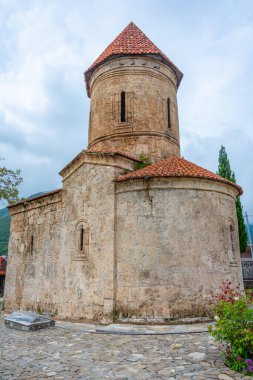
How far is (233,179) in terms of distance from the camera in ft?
59.7

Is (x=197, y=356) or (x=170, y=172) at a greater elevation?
(x=170, y=172)

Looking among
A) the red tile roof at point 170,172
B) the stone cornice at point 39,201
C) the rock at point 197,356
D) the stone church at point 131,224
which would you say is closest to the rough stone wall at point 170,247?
the stone church at point 131,224

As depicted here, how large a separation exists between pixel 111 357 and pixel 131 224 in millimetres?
3728

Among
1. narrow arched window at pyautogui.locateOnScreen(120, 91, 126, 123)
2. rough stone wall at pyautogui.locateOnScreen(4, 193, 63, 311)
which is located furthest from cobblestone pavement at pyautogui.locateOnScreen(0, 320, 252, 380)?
narrow arched window at pyautogui.locateOnScreen(120, 91, 126, 123)

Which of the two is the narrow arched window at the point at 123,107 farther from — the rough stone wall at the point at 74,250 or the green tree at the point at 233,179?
the green tree at the point at 233,179

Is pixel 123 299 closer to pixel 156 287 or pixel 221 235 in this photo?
pixel 156 287

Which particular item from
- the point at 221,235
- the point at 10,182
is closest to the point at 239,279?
the point at 221,235

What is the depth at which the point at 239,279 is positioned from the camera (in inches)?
345

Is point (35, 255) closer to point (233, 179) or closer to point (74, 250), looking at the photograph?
point (74, 250)

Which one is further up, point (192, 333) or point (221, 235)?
point (221, 235)

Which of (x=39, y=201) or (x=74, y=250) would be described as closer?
(x=74, y=250)

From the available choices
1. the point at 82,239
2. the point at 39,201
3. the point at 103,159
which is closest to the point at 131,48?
the point at 103,159

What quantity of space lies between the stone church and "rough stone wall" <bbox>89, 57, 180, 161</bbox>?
4cm

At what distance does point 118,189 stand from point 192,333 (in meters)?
4.12
